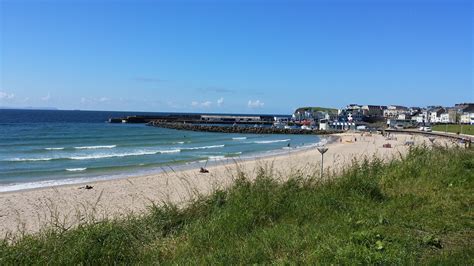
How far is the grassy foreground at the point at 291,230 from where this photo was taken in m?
4.41

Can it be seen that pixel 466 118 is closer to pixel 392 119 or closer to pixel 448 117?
pixel 448 117

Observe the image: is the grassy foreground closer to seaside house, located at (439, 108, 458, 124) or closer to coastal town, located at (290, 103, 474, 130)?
coastal town, located at (290, 103, 474, 130)

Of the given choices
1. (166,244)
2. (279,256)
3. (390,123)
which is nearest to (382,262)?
(279,256)

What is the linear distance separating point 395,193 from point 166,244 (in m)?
4.29

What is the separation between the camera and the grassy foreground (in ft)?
14.5

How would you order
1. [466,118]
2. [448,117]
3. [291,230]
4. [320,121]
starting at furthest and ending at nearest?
[448,117] < [466,118] < [320,121] < [291,230]

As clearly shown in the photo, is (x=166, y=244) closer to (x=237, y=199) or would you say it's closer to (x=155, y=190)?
(x=237, y=199)

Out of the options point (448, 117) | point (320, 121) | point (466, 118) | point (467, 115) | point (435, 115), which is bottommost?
point (320, 121)

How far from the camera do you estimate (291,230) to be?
17.2ft

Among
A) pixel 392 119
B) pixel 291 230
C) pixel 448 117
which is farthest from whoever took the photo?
pixel 448 117

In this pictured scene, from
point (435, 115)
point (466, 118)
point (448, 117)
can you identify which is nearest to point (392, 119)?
point (466, 118)

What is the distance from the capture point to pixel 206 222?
6133 mm

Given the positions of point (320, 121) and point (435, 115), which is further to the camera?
point (435, 115)

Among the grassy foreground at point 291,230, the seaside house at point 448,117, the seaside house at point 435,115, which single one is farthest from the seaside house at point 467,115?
the grassy foreground at point 291,230
